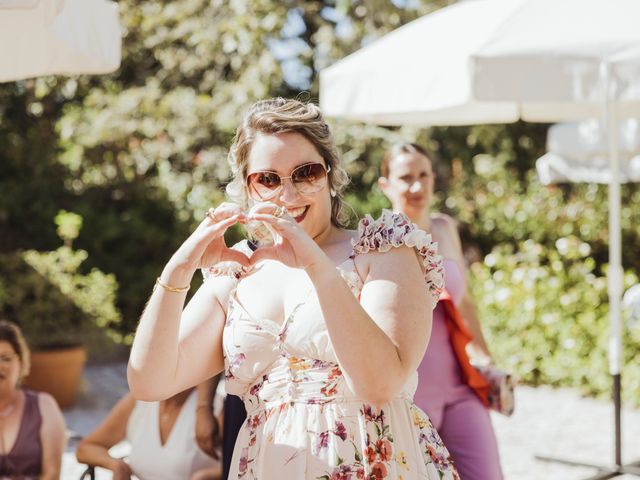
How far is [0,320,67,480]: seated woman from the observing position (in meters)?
3.77

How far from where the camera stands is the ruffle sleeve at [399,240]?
204 centimetres

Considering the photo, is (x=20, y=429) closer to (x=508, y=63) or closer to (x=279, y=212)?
(x=279, y=212)

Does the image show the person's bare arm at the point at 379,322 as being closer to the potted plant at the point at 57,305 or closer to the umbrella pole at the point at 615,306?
the umbrella pole at the point at 615,306

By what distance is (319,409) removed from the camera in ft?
6.63

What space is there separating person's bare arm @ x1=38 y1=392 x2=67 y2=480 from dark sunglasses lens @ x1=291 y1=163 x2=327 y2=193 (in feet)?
7.11

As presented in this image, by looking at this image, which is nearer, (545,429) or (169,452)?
(169,452)

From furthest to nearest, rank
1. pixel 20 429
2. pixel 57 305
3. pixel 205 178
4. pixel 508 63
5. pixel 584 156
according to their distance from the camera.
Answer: pixel 205 178 < pixel 584 156 < pixel 57 305 < pixel 508 63 < pixel 20 429

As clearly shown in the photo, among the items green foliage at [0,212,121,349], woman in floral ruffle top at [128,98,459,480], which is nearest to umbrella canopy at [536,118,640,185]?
green foliage at [0,212,121,349]

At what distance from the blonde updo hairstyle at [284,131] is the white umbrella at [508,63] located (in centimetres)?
203

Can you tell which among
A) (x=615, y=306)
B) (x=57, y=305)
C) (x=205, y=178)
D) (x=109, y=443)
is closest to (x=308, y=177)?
(x=109, y=443)

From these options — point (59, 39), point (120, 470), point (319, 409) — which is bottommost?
point (120, 470)

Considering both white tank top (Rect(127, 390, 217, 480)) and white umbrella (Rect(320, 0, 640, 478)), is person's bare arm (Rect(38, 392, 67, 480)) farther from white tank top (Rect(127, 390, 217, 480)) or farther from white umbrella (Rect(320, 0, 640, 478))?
white umbrella (Rect(320, 0, 640, 478))

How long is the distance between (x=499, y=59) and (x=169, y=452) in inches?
83.7

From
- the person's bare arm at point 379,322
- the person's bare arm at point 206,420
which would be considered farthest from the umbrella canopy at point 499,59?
the person's bare arm at point 379,322
